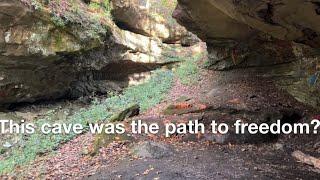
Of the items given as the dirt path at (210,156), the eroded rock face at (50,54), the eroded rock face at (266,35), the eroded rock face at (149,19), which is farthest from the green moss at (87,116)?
the eroded rock face at (149,19)

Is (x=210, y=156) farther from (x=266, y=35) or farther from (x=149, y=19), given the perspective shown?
(x=149, y=19)

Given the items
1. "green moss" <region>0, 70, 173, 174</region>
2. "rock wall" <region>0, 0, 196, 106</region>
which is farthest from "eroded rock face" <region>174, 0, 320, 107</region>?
"rock wall" <region>0, 0, 196, 106</region>

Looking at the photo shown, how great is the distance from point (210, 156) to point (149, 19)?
47.6 feet

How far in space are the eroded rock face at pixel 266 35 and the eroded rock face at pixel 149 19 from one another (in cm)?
596

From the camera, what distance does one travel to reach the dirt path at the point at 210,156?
22.3 ft

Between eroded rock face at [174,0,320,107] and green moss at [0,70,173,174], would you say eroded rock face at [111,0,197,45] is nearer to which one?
green moss at [0,70,173,174]

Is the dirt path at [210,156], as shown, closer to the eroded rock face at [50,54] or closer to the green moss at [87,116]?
the green moss at [87,116]

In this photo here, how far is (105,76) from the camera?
58.4 ft

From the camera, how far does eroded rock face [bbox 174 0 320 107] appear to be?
253 inches

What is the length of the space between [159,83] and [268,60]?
5539 mm

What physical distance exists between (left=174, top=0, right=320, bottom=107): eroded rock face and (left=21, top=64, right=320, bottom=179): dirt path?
84 centimetres

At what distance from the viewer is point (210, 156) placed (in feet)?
25.4

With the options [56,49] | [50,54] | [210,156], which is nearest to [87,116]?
[50,54]

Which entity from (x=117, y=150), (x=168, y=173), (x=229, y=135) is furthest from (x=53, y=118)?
(x=168, y=173)
